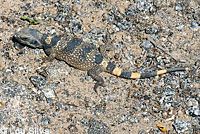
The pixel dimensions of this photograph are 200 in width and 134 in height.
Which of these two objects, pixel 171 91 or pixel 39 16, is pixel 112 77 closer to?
pixel 171 91

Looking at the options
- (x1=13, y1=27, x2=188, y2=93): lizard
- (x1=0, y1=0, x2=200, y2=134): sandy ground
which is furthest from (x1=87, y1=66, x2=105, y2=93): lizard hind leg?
(x1=0, y1=0, x2=200, y2=134): sandy ground

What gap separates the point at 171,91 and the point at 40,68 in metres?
3.54

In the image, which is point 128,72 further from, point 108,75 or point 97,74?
point 97,74

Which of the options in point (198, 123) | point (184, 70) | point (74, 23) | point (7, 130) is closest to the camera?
point (7, 130)

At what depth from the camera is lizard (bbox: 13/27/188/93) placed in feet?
26.0

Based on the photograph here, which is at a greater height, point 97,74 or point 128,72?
point 128,72

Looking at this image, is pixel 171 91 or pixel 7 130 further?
pixel 171 91

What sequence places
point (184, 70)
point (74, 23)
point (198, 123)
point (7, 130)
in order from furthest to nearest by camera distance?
point (74, 23) → point (184, 70) → point (198, 123) → point (7, 130)

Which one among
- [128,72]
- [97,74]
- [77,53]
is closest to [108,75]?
[97,74]

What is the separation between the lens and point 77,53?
7926 millimetres

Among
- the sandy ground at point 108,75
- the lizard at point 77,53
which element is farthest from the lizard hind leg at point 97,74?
the sandy ground at point 108,75

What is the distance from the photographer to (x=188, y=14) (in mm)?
8977

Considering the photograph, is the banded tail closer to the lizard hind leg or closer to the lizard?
the lizard

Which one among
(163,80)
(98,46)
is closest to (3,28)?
(98,46)
